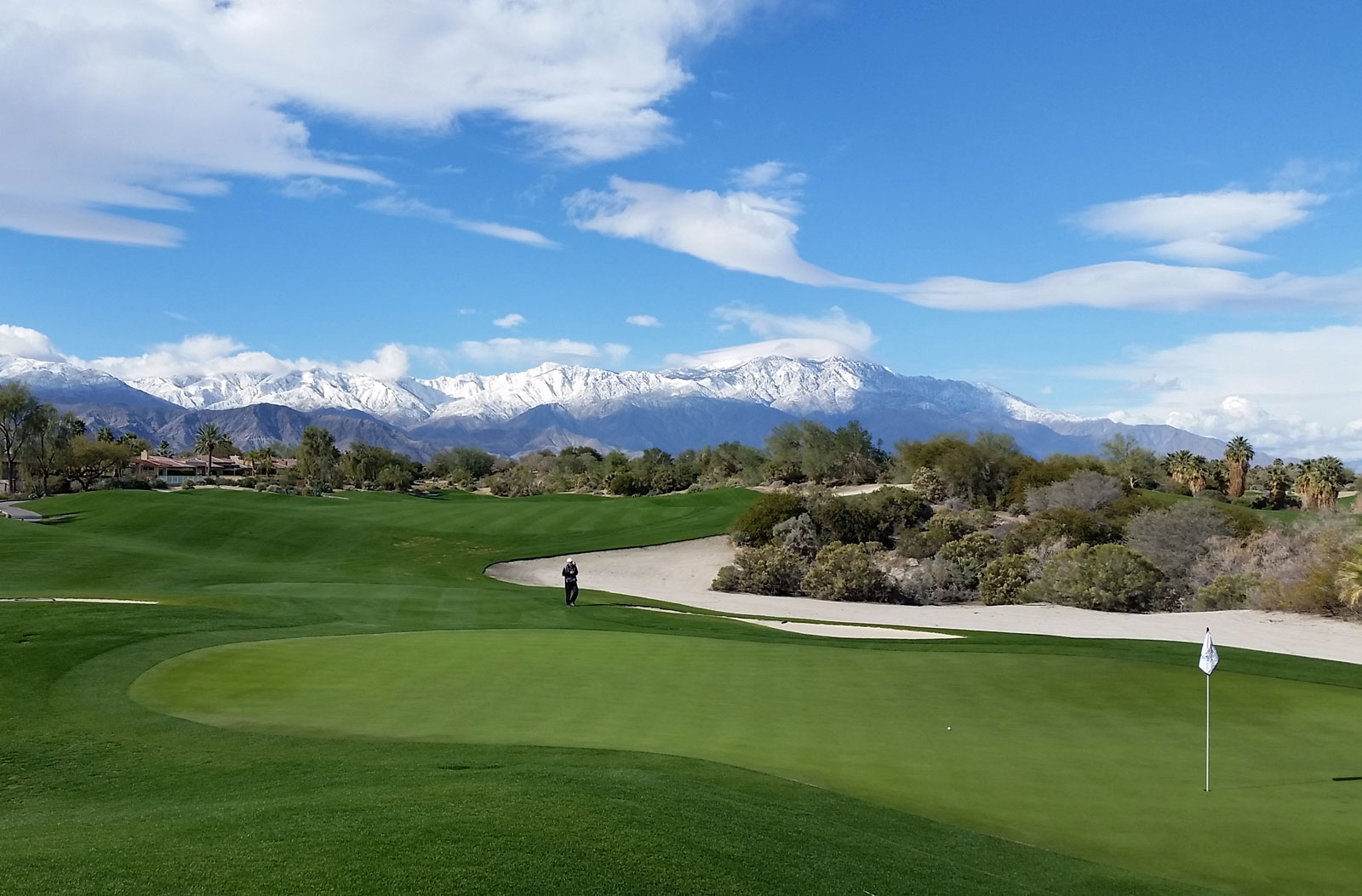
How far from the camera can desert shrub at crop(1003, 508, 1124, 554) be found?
33.2 meters

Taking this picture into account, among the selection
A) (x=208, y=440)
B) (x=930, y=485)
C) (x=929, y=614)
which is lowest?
(x=929, y=614)

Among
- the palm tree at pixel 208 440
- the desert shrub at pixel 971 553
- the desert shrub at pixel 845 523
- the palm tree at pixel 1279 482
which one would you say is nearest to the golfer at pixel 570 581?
the desert shrub at pixel 971 553

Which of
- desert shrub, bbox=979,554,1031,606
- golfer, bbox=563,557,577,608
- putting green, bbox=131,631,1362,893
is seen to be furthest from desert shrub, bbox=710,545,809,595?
putting green, bbox=131,631,1362,893

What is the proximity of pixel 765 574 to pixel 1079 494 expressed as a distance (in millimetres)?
14593

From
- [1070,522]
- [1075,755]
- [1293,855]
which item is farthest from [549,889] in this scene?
[1070,522]

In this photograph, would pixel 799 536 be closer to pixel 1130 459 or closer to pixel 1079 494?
pixel 1079 494

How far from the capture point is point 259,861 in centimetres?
488

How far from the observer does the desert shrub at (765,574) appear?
33.3 m

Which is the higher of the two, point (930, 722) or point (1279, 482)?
point (1279, 482)

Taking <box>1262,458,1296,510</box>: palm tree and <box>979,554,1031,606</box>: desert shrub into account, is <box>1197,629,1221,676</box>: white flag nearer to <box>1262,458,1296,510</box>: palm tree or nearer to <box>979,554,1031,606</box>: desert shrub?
<box>979,554,1031,606</box>: desert shrub

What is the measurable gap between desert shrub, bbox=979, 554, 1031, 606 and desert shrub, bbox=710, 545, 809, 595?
6.25 metres

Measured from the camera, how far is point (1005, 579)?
3002 cm

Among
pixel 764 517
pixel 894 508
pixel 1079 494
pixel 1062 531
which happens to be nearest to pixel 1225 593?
pixel 1062 531

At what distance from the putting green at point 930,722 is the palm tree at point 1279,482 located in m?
55.8
